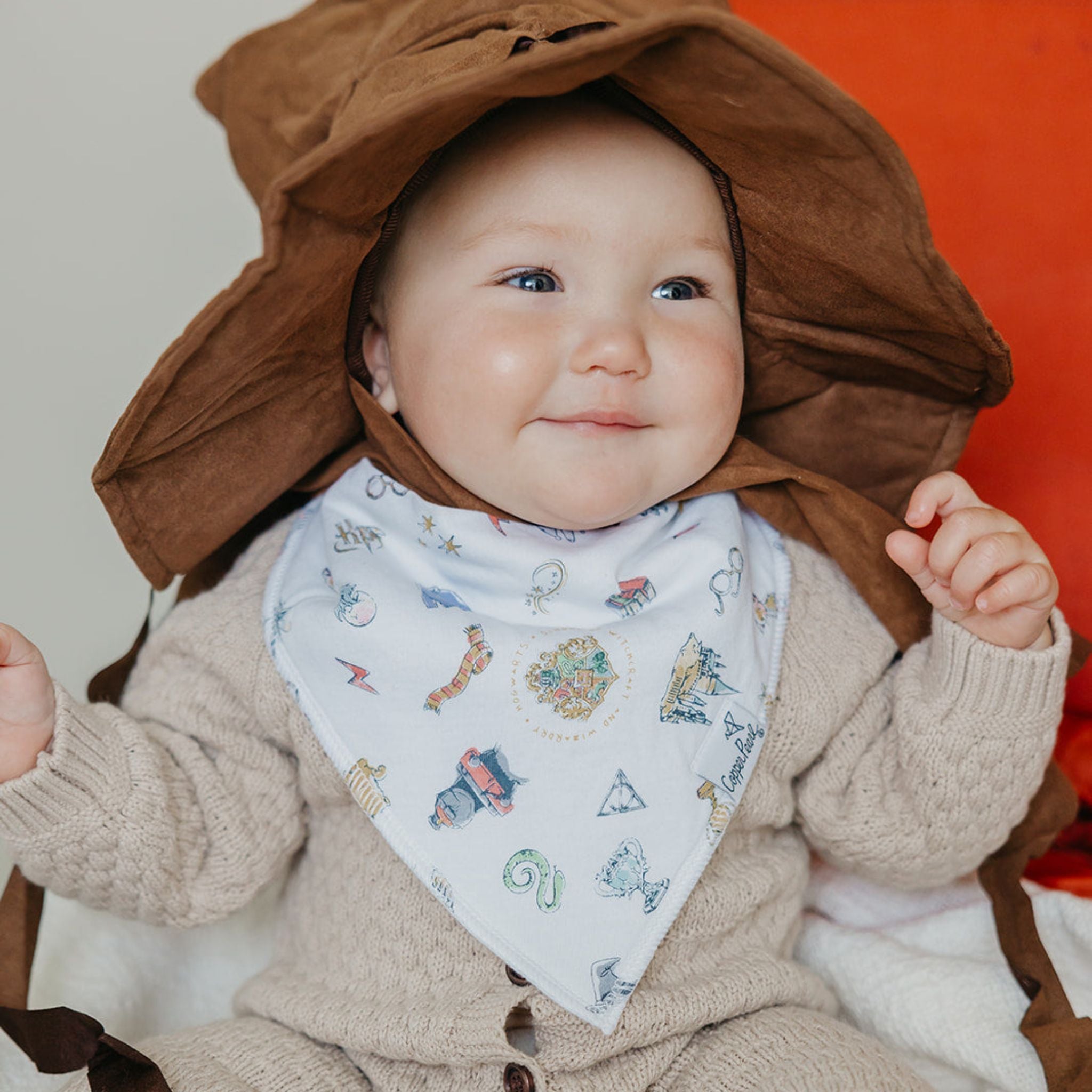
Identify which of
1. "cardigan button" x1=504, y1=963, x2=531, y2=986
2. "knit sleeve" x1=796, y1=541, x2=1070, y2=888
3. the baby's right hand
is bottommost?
"cardigan button" x1=504, y1=963, x2=531, y2=986

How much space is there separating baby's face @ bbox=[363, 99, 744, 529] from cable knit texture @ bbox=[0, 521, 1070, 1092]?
0.74ft

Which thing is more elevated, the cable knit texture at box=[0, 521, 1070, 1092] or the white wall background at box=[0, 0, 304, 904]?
the white wall background at box=[0, 0, 304, 904]

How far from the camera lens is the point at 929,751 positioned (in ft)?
3.47

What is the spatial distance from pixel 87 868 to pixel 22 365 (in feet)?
2.32

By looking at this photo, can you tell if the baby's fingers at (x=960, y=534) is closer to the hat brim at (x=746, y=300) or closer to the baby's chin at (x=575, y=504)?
the hat brim at (x=746, y=300)

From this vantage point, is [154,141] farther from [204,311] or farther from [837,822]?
[837,822]

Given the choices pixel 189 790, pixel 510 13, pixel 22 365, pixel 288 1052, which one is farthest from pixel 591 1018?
pixel 22 365

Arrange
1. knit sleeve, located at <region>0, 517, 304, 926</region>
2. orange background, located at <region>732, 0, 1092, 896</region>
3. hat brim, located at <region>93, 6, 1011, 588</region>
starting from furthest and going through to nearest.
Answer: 1. orange background, located at <region>732, 0, 1092, 896</region>
2. knit sleeve, located at <region>0, 517, 304, 926</region>
3. hat brim, located at <region>93, 6, 1011, 588</region>

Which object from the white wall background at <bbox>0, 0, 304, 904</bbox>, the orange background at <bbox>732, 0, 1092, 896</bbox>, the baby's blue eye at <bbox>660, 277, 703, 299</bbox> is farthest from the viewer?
the white wall background at <bbox>0, 0, 304, 904</bbox>

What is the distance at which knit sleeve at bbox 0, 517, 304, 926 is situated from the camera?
37.9 inches

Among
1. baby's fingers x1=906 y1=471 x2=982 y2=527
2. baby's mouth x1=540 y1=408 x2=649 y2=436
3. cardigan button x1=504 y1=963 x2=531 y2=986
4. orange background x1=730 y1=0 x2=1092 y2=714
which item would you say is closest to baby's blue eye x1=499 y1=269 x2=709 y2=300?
baby's mouth x1=540 y1=408 x2=649 y2=436

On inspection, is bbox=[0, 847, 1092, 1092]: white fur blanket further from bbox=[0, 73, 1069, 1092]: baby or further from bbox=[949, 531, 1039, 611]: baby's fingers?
bbox=[949, 531, 1039, 611]: baby's fingers

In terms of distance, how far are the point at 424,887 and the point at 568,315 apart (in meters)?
0.48

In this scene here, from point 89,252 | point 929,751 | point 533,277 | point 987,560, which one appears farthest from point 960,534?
point 89,252
